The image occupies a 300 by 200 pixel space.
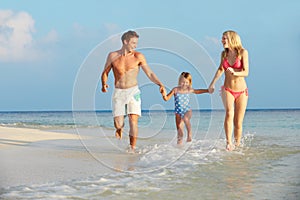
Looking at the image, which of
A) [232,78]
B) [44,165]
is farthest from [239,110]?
[44,165]

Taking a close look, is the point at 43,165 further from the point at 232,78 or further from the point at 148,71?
the point at 232,78

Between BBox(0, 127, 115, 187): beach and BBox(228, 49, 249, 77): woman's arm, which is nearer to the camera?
BBox(0, 127, 115, 187): beach

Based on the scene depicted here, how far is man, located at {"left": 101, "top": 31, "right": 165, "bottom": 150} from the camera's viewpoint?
577cm

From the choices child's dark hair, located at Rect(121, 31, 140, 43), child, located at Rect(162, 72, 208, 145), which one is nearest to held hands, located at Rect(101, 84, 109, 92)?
child's dark hair, located at Rect(121, 31, 140, 43)

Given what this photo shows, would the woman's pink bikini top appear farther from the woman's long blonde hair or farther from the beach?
the beach

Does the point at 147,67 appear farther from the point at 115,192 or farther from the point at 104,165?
the point at 115,192

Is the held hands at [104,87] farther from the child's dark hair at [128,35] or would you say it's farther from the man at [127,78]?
the child's dark hair at [128,35]

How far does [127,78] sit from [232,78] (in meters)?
1.68

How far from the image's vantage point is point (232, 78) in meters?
6.38

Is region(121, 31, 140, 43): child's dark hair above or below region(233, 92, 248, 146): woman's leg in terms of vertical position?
above

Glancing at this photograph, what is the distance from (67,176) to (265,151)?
3401 millimetres

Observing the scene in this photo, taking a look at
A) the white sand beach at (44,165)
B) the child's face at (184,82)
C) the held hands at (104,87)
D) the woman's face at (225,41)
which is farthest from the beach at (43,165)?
the woman's face at (225,41)

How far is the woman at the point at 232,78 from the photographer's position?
6250 mm

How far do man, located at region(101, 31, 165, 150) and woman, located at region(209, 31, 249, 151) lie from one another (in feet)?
3.61
